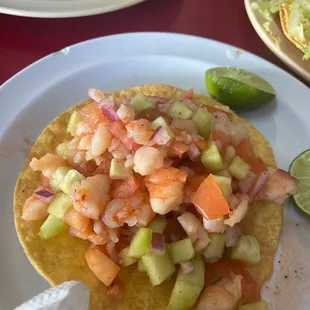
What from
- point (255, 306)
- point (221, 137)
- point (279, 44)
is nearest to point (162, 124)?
point (221, 137)

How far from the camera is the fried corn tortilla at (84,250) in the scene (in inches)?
76.8

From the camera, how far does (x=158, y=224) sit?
1.97 metres

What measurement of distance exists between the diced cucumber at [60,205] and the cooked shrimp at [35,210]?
0.04 metres

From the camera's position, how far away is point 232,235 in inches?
79.4

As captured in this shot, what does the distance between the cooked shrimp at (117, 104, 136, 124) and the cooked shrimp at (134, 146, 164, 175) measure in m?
0.15

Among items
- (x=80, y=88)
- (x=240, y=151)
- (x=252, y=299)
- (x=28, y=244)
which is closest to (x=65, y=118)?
(x=80, y=88)

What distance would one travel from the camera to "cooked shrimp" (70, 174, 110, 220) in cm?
190

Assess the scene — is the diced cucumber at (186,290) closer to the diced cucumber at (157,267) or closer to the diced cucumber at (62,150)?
the diced cucumber at (157,267)

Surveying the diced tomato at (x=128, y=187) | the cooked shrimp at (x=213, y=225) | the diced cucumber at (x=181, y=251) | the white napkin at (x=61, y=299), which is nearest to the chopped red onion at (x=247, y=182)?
the cooked shrimp at (x=213, y=225)

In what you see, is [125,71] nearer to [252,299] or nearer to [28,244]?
[28,244]

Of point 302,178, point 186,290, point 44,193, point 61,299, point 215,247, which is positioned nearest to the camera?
point 61,299

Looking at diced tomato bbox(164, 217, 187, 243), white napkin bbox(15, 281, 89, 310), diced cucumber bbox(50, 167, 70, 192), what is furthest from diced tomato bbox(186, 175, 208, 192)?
white napkin bbox(15, 281, 89, 310)

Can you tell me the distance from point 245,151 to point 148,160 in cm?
54

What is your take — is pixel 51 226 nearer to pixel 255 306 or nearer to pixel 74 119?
pixel 74 119
